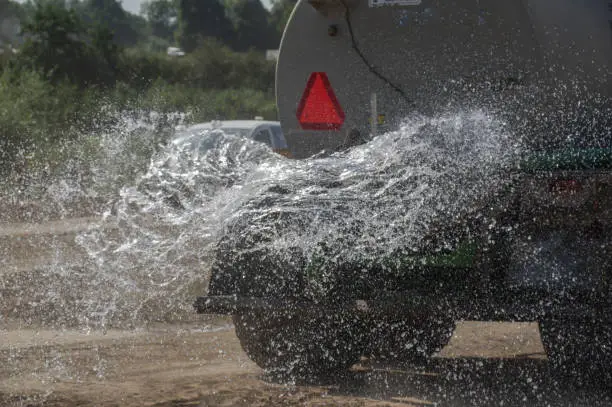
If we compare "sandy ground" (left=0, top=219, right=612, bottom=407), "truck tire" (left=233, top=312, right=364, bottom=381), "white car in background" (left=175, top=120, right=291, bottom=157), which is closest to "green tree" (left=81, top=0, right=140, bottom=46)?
"white car in background" (left=175, top=120, right=291, bottom=157)

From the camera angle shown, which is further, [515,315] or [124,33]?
[124,33]

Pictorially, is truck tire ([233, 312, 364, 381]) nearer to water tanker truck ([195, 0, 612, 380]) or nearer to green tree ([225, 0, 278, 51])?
water tanker truck ([195, 0, 612, 380])

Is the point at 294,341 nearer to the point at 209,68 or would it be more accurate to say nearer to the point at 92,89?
the point at 92,89

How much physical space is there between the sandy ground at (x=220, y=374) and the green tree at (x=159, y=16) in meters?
87.7

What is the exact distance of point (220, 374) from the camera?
5.99 metres

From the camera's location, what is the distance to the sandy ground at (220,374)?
17.5 feet

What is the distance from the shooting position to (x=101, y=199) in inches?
599

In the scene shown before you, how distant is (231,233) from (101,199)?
9.96 metres

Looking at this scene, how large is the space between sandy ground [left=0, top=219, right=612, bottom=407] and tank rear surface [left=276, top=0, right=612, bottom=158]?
1500 mm

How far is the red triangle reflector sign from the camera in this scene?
668 centimetres

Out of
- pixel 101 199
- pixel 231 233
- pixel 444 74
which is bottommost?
pixel 101 199

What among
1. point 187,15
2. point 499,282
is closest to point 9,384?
point 499,282

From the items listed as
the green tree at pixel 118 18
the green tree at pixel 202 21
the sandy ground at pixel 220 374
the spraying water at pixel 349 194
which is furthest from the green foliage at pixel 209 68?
the green tree at pixel 118 18

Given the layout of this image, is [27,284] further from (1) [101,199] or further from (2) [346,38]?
(1) [101,199]
